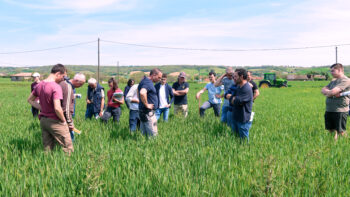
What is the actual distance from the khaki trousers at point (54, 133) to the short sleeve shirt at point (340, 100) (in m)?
5.54

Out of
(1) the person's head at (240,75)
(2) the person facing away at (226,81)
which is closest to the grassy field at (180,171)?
(1) the person's head at (240,75)

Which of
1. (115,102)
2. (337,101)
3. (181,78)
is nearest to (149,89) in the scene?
(115,102)

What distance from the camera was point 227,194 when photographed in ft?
9.43

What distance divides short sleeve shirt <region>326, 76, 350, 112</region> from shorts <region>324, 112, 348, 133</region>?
0.10 m

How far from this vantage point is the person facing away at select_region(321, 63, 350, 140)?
207 inches

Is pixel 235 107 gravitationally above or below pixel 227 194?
above

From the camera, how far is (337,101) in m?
5.47

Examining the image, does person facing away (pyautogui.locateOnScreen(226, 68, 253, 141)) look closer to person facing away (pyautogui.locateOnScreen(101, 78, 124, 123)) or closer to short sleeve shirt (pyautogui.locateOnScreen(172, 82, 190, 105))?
person facing away (pyautogui.locateOnScreen(101, 78, 124, 123))

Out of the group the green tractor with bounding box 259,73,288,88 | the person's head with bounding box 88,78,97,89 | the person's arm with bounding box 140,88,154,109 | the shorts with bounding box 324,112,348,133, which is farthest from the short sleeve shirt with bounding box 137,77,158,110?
the green tractor with bounding box 259,73,288,88

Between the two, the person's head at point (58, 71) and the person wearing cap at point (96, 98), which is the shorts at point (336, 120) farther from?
the person wearing cap at point (96, 98)

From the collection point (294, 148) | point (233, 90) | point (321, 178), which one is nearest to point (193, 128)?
point (233, 90)

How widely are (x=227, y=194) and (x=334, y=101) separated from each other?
4.11 metres

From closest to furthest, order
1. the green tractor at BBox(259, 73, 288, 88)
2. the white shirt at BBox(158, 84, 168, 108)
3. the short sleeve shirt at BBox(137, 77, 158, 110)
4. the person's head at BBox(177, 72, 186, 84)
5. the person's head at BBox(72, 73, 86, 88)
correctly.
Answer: the person's head at BBox(72, 73, 86, 88) < the short sleeve shirt at BBox(137, 77, 158, 110) < the white shirt at BBox(158, 84, 168, 108) < the person's head at BBox(177, 72, 186, 84) < the green tractor at BBox(259, 73, 288, 88)

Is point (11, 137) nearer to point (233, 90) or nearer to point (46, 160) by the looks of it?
point (46, 160)
